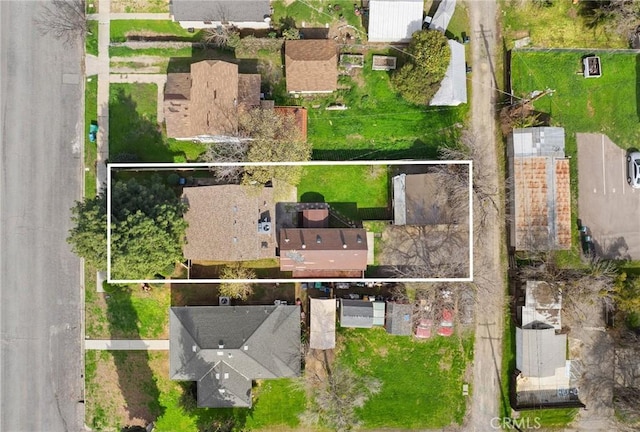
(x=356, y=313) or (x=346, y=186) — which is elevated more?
(x=346, y=186)

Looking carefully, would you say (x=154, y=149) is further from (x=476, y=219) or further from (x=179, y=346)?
(x=476, y=219)

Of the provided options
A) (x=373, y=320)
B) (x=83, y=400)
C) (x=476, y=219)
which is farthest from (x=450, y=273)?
(x=83, y=400)

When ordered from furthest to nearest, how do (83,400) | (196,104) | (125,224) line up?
(83,400)
(196,104)
(125,224)

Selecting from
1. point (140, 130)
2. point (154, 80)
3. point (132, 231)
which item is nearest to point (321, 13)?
point (154, 80)

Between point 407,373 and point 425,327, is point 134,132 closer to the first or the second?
point 425,327

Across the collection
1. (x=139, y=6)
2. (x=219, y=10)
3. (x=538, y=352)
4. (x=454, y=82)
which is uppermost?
(x=139, y=6)

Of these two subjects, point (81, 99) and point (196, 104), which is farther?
point (81, 99)
